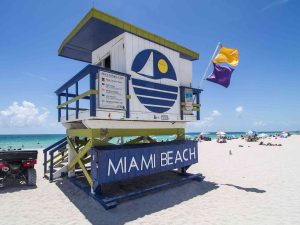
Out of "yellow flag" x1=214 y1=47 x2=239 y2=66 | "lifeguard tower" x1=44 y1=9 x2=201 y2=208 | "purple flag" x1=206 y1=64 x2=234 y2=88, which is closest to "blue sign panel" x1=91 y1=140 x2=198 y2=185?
"lifeguard tower" x1=44 y1=9 x2=201 y2=208

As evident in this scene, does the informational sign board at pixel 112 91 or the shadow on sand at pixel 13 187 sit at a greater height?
the informational sign board at pixel 112 91

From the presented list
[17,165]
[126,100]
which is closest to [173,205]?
[126,100]

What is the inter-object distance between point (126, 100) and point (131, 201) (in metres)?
3.68

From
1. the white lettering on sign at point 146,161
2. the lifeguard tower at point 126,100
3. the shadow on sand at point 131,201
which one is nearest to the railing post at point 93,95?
the lifeguard tower at point 126,100

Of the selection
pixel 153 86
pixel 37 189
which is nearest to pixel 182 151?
pixel 153 86

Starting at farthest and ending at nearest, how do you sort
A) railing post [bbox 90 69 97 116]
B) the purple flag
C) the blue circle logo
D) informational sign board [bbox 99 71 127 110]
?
the purple flag → the blue circle logo → informational sign board [bbox 99 71 127 110] → railing post [bbox 90 69 97 116]

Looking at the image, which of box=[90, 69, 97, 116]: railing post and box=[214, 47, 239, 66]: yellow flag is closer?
box=[90, 69, 97, 116]: railing post

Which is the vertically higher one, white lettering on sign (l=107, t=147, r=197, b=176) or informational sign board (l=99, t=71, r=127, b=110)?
informational sign board (l=99, t=71, r=127, b=110)

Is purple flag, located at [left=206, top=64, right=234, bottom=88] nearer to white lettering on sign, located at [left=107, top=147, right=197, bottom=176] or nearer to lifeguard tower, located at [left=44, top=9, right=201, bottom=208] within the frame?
lifeguard tower, located at [left=44, top=9, right=201, bottom=208]

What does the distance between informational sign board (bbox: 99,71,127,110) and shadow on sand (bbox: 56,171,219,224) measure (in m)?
3.40

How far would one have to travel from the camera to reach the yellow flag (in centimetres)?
1111

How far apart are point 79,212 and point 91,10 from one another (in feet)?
22.0

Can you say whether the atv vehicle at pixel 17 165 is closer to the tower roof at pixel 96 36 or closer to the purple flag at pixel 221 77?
the tower roof at pixel 96 36

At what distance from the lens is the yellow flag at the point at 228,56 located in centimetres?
1111
